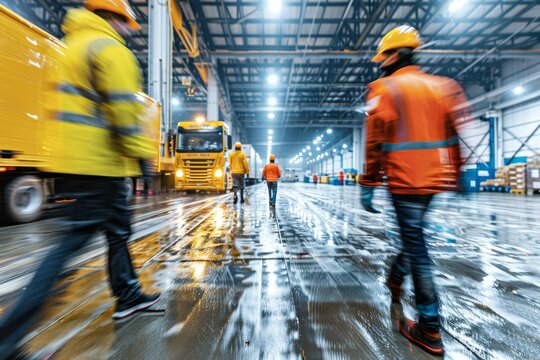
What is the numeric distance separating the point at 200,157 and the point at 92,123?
35.3 feet

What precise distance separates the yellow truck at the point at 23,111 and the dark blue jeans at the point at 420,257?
11.4 ft

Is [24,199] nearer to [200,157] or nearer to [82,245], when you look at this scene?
[82,245]

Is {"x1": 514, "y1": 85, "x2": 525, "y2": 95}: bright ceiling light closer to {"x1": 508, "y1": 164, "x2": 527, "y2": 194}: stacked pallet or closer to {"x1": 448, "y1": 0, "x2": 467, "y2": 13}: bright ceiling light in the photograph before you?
{"x1": 508, "y1": 164, "x2": 527, "y2": 194}: stacked pallet

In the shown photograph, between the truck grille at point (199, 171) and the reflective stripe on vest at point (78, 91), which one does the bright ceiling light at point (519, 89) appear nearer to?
the truck grille at point (199, 171)

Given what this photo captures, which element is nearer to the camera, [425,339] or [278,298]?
[425,339]

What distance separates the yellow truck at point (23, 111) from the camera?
13.5ft

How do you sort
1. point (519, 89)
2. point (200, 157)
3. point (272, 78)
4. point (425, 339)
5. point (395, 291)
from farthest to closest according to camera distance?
1. point (272, 78)
2. point (519, 89)
3. point (200, 157)
4. point (395, 291)
5. point (425, 339)

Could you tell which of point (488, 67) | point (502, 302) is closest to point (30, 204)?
point (502, 302)

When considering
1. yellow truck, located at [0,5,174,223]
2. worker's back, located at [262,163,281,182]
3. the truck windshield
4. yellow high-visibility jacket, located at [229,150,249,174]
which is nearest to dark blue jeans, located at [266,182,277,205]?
worker's back, located at [262,163,281,182]

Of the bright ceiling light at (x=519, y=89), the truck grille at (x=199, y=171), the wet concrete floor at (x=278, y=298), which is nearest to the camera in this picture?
the wet concrete floor at (x=278, y=298)

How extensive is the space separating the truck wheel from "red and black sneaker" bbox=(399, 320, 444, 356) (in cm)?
598

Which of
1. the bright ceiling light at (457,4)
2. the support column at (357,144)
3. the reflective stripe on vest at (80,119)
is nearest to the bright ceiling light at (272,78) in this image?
the bright ceiling light at (457,4)

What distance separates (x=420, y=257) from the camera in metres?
1.62

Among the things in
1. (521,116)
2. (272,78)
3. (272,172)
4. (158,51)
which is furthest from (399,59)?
(521,116)
